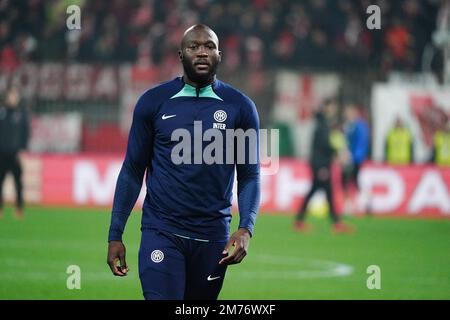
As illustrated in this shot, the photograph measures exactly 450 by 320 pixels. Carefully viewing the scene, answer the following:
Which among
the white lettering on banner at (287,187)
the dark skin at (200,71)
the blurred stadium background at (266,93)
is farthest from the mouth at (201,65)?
the white lettering on banner at (287,187)

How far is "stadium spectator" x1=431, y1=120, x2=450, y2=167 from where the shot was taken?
20.9 m

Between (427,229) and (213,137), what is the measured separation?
43.0 ft

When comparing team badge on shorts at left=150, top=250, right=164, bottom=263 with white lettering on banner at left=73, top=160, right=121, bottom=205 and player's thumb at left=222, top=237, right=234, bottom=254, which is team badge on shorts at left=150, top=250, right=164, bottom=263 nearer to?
player's thumb at left=222, top=237, right=234, bottom=254

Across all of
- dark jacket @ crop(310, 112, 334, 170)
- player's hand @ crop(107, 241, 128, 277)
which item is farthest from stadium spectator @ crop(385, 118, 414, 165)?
player's hand @ crop(107, 241, 128, 277)

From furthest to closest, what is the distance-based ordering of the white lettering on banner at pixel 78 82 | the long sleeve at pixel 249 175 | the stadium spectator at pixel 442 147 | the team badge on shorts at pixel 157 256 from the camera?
the white lettering on banner at pixel 78 82
the stadium spectator at pixel 442 147
the long sleeve at pixel 249 175
the team badge on shorts at pixel 157 256

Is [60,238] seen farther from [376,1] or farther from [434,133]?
[376,1]

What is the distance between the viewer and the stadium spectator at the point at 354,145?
20.0 m

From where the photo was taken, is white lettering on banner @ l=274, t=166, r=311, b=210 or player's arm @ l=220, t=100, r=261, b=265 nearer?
player's arm @ l=220, t=100, r=261, b=265

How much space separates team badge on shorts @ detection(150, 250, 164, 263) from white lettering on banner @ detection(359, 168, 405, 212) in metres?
14.8

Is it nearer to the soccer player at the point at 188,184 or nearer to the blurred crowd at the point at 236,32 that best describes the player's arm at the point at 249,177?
the soccer player at the point at 188,184

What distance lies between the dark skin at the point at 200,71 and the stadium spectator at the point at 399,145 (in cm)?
1479

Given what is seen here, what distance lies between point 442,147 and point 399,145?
985mm

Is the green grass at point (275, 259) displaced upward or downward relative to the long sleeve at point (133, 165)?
downward

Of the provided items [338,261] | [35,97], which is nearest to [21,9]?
[35,97]
